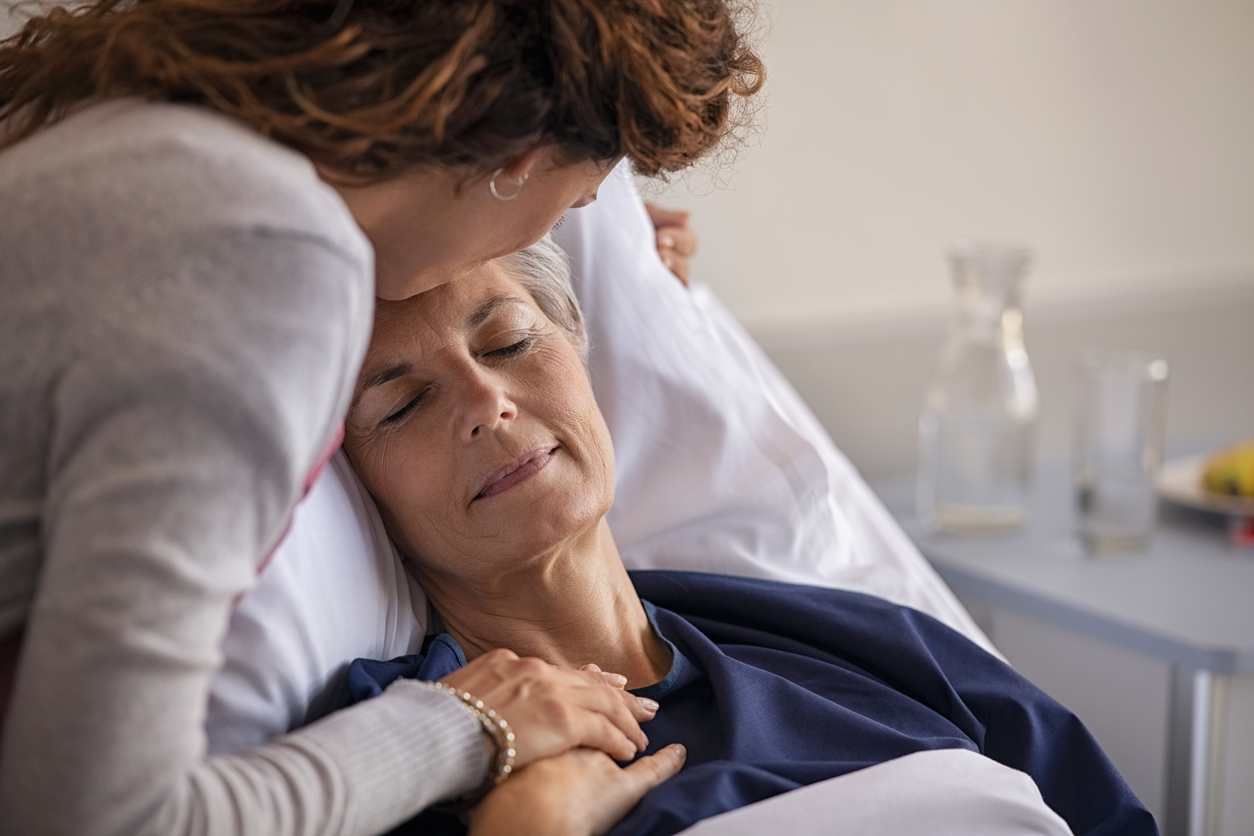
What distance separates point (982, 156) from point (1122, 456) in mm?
631

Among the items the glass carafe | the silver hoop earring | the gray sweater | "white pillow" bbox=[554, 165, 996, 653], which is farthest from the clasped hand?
the glass carafe

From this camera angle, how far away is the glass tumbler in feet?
5.78

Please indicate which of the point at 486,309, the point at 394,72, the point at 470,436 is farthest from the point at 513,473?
the point at 394,72

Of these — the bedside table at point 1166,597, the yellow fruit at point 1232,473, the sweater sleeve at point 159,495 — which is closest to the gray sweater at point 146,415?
the sweater sleeve at point 159,495

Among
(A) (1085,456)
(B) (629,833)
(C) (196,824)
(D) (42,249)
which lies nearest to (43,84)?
(D) (42,249)

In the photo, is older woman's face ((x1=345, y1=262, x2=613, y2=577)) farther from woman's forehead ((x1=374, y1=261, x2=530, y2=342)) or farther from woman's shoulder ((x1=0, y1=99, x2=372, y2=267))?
woman's shoulder ((x1=0, y1=99, x2=372, y2=267))

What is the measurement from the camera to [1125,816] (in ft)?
3.65

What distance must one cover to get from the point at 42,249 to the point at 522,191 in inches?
12.4

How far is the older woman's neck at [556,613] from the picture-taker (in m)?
1.10

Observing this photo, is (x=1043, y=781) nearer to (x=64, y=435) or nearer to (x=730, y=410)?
(x=730, y=410)

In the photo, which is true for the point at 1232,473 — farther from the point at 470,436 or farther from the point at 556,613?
the point at 470,436

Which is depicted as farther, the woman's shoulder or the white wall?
the white wall

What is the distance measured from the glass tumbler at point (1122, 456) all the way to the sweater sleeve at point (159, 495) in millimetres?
1430

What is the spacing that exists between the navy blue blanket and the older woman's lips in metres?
0.15
